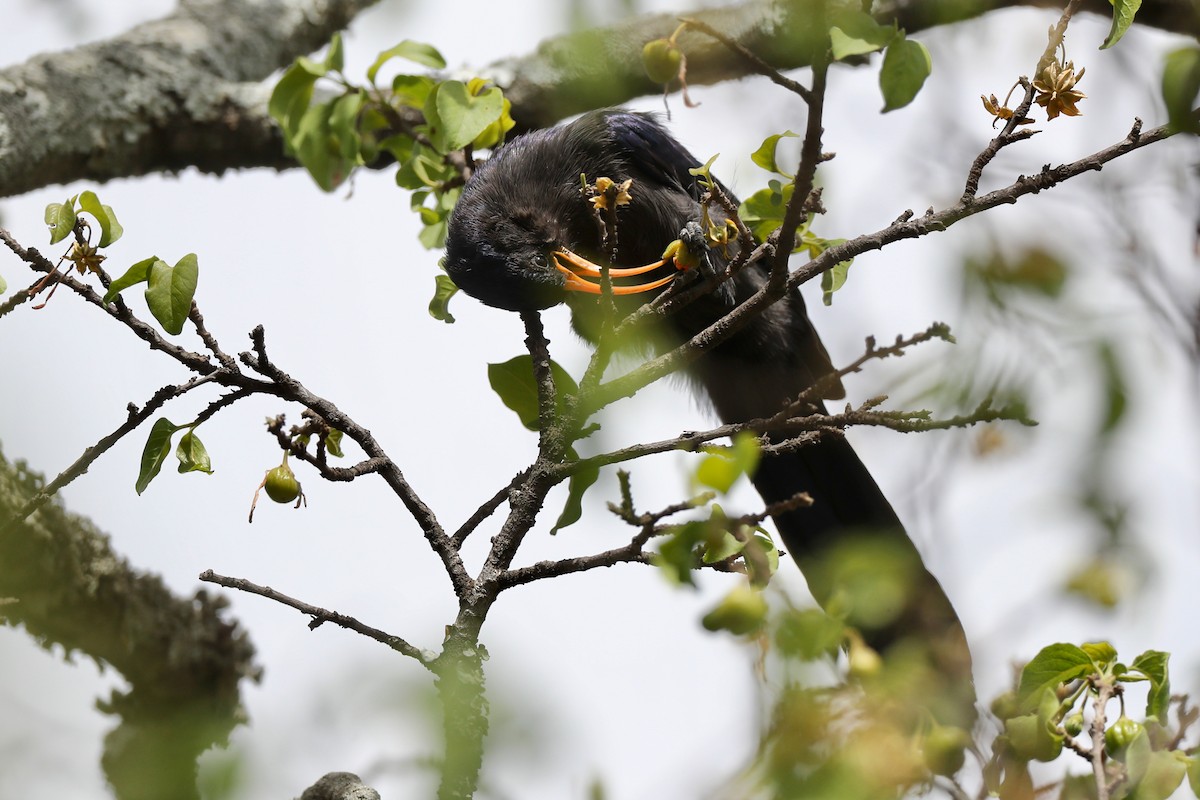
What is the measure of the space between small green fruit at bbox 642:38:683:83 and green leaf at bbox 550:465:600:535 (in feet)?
3.16

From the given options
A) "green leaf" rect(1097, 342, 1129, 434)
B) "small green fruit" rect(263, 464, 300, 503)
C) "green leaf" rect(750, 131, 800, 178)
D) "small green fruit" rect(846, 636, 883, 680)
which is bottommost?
"small green fruit" rect(846, 636, 883, 680)

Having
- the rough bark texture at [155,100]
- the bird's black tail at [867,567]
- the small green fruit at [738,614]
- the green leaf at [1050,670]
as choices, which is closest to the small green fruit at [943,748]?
the bird's black tail at [867,567]

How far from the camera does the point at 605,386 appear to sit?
6.40 ft

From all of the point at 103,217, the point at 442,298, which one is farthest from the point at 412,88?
the point at 103,217

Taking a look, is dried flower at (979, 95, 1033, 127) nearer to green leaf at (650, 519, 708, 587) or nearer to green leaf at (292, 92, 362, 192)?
green leaf at (650, 519, 708, 587)

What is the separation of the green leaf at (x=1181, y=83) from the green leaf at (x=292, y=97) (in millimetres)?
1957

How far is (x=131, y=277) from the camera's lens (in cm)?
181

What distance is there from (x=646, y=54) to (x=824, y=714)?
159 cm

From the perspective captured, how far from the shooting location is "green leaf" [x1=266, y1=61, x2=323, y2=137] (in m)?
2.72

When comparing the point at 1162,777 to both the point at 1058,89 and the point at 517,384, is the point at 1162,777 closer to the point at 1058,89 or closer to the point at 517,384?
the point at 1058,89

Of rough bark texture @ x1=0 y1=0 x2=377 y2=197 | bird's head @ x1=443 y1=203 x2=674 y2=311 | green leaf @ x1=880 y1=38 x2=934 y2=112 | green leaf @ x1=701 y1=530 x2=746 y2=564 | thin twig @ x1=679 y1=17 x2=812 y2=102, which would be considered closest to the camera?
green leaf @ x1=701 y1=530 x2=746 y2=564

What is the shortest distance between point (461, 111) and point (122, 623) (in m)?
1.69

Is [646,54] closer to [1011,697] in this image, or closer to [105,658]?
[1011,697]

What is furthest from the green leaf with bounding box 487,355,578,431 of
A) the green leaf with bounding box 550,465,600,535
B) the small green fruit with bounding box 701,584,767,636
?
the small green fruit with bounding box 701,584,767,636
